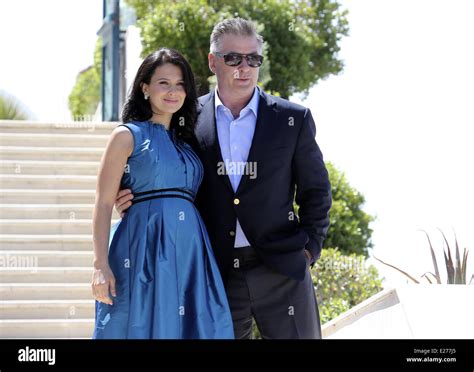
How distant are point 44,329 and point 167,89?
14.9ft

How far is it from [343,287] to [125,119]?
489 centimetres

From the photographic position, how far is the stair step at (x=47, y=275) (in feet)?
30.2

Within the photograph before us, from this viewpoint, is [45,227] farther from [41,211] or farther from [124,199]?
[124,199]

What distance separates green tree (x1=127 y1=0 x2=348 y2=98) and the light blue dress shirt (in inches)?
308

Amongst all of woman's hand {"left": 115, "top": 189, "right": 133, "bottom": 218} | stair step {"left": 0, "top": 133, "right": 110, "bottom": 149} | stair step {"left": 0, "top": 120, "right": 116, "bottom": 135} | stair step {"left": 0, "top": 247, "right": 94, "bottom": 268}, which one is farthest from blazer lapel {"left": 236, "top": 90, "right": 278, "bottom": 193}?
stair step {"left": 0, "top": 120, "right": 116, "bottom": 135}

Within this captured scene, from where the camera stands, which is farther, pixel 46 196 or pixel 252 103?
pixel 46 196

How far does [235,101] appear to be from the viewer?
16.3 ft

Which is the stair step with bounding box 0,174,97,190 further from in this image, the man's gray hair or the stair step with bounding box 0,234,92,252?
the man's gray hair

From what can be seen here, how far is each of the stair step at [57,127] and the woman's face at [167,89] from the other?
6576 mm

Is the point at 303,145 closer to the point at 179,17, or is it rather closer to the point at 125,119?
the point at 125,119

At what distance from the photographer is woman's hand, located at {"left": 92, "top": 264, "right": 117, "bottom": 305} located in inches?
177

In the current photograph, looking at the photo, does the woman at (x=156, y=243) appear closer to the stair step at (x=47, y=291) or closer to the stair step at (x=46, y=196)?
the stair step at (x=47, y=291)

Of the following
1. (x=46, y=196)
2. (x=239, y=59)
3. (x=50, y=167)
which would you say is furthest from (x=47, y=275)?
(x=239, y=59)
